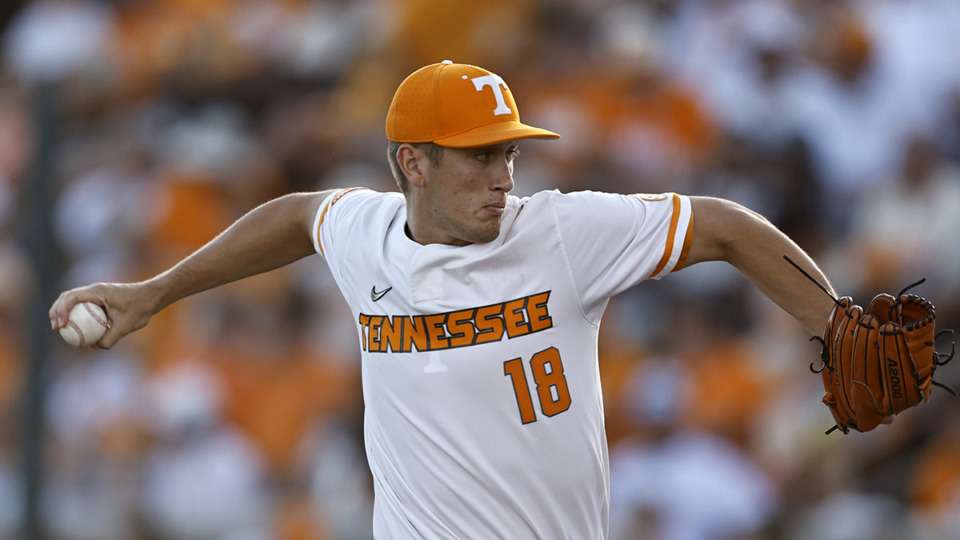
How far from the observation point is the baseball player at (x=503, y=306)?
3391 mm

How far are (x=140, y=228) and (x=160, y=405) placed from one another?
1.43 metres

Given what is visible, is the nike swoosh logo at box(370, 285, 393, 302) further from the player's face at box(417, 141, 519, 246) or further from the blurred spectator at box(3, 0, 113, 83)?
the blurred spectator at box(3, 0, 113, 83)

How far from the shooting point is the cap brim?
11.0 ft

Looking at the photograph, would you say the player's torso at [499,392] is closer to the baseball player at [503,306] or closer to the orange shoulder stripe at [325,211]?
the baseball player at [503,306]

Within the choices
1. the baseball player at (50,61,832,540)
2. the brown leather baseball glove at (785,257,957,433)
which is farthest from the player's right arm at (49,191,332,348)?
the brown leather baseball glove at (785,257,957,433)

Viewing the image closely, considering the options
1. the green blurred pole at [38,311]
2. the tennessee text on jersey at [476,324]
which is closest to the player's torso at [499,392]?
the tennessee text on jersey at [476,324]

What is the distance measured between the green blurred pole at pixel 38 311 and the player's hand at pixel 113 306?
3.24 m

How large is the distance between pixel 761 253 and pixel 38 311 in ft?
15.8

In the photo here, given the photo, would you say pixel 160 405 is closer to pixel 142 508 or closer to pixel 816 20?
pixel 142 508

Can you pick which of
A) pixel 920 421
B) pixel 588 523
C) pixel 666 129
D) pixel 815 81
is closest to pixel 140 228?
pixel 666 129

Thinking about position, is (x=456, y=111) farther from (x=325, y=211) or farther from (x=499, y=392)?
(x=499, y=392)

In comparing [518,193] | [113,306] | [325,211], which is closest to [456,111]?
[325,211]

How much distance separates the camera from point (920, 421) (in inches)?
232

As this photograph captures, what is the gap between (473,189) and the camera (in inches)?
136
